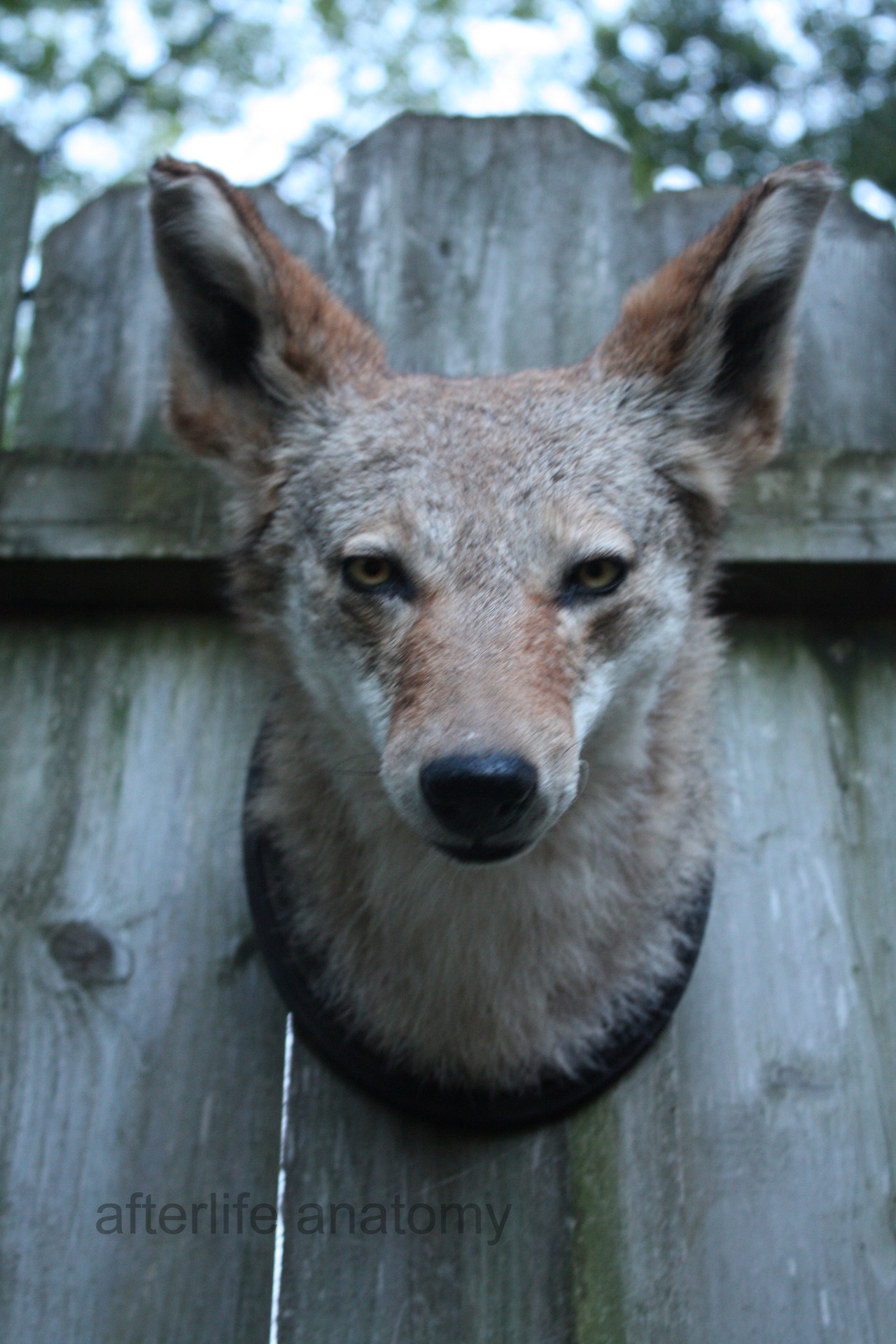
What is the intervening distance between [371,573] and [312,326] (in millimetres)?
743

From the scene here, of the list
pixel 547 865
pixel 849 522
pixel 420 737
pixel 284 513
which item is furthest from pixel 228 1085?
pixel 849 522

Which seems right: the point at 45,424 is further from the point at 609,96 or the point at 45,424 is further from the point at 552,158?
the point at 609,96

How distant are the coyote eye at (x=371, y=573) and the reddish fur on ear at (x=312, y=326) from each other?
1.95ft

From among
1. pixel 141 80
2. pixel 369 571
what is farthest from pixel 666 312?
pixel 141 80

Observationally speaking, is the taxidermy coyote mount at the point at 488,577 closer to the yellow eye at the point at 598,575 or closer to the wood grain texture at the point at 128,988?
the yellow eye at the point at 598,575

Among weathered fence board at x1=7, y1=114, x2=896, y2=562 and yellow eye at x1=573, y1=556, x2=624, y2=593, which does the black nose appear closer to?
yellow eye at x1=573, y1=556, x2=624, y2=593

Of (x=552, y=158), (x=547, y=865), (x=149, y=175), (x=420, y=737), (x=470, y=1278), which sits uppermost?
(x=149, y=175)

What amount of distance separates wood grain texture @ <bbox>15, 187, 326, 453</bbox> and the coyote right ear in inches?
15.9

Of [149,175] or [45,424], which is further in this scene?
[45,424]

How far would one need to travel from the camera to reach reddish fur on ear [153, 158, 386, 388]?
2559 millimetres

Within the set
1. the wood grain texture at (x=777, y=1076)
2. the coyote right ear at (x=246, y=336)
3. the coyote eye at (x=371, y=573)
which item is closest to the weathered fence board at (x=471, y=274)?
the coyote right ear at (x=246, y=336)

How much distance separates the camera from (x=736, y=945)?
2.78m

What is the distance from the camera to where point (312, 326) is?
269 centimetres

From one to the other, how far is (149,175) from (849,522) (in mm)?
1897
